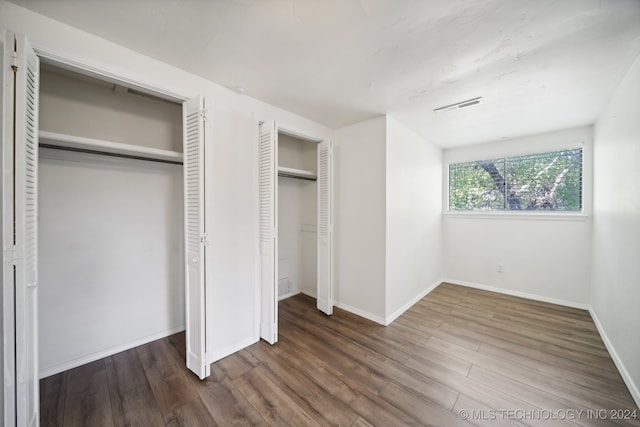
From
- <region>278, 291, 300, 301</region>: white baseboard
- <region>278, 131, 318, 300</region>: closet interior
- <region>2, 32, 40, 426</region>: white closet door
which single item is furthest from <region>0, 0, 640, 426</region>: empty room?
<region>278, 131, 318, 300</region>: closet interior

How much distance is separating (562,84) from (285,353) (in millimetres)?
3476

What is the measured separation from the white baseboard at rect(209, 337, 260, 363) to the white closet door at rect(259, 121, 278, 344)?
5.6 inches

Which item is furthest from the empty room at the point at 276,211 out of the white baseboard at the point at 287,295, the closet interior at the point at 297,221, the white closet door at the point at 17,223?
the closet interior at the point at 297,221

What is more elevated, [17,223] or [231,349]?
[17,223]

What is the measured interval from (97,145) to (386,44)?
2.15 metres

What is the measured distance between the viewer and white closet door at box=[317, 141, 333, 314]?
9.53 ft

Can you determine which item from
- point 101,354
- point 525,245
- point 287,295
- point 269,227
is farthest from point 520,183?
point 101,354

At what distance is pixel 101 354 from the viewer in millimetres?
2061

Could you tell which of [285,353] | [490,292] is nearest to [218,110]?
[285,353]

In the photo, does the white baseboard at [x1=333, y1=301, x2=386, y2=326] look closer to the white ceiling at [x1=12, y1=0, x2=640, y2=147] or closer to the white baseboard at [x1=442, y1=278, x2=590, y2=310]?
the white baseboard at [x1=442, y1=278, x2=590, y2=310]

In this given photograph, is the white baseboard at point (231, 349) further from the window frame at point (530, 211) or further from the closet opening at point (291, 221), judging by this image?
the window frame at point (530, 211)

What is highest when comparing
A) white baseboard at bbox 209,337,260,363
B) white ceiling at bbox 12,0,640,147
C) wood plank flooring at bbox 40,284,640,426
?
white ceiling at bbox 12,0,640,147

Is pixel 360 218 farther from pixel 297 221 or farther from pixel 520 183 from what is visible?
pixel 520 183

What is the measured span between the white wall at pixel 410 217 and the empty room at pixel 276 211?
55mm
